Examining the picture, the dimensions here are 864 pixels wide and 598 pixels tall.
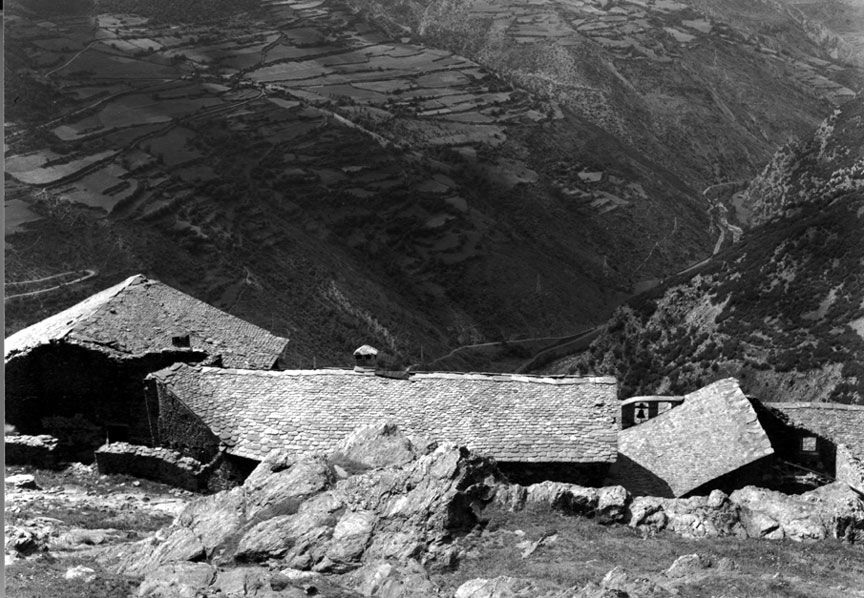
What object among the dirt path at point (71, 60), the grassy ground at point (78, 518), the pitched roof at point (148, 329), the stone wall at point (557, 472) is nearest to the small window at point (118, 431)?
the pitched roof at point (148, 329)

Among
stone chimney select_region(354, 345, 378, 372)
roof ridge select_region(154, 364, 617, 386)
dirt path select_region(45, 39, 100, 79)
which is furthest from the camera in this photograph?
dirt path select_region(45, 39, 100, 79)

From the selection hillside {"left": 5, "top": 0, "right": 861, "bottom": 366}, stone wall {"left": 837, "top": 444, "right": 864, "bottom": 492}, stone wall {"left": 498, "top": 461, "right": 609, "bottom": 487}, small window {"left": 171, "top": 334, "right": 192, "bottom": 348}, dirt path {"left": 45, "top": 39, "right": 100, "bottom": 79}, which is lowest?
hillside {"left": 5, "top": 0, "right": 861, "bottom": 366}

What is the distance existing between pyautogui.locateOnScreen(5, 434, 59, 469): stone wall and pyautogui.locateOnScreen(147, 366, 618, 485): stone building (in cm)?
257

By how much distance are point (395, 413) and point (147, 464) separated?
5.82 meters

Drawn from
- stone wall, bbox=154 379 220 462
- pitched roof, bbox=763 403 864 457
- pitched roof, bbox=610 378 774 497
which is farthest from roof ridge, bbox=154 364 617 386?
pitched roof, bbox=763 403 864 457

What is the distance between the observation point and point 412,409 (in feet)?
80.3

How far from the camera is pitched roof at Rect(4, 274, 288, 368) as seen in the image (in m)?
27.9

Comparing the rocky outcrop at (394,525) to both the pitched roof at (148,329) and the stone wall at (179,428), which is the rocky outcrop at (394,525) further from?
the pitched roof at (148,329)

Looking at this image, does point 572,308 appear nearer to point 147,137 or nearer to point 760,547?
point 147,137

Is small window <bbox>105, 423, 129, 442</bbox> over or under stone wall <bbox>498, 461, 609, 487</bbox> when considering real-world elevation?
under

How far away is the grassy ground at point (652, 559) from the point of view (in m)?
15.0

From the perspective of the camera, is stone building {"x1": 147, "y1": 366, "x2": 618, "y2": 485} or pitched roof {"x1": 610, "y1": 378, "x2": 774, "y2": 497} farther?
pitched roof {"x1": 610, "y1": 378, "x2": 774, "y2": 497}

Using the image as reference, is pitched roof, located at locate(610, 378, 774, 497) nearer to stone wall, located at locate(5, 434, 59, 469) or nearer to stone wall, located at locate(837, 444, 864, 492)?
stone wall, located at locate(837, 444, 864, 492)

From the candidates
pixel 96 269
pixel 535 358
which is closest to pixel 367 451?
pixel 96 269
